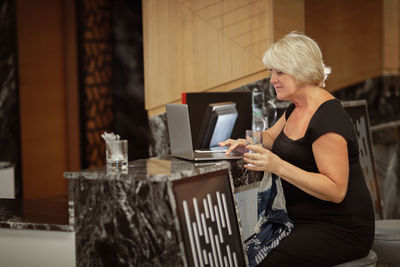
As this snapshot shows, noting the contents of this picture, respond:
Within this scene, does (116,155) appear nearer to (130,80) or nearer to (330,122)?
(330,122)

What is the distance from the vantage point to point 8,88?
557 centimetres

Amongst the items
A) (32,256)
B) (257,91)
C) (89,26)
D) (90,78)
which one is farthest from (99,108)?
(32,256)

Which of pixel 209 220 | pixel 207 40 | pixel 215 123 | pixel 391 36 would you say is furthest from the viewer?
pixel 391 36

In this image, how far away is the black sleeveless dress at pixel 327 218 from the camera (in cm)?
252

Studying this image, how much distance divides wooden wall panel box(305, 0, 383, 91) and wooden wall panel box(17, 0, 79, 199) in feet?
10.8

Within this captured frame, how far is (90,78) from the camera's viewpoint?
725cm

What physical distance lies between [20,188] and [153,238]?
3.85 meters

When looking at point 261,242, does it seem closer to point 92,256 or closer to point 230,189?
point 230,189

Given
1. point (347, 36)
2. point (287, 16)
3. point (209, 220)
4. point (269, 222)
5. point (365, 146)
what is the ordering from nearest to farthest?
point (209, 220) → point (269, 222) → point (365, 146) → point (287, 16) → point (347, 36)

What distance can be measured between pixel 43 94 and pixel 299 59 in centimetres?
496

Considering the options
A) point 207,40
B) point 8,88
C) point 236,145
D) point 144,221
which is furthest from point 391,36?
point 144,221

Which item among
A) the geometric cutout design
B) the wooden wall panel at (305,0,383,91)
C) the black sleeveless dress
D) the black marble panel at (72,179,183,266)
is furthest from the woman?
the wooden wall panel at (305,0,383,91)

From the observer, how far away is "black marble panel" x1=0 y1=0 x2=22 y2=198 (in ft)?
18.1

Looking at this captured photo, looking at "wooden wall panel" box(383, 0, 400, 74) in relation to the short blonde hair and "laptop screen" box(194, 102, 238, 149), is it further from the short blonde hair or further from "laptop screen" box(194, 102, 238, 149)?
the short blonde hair
